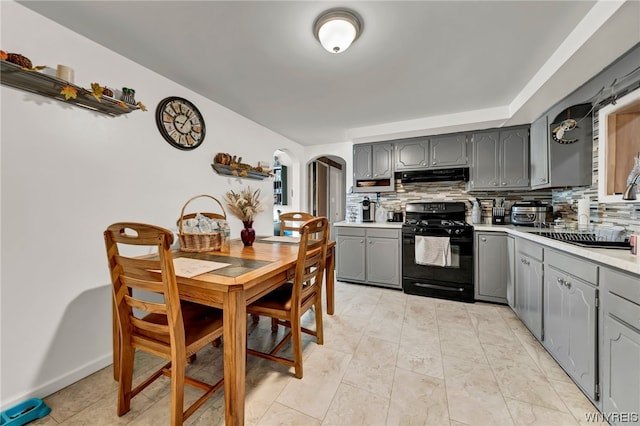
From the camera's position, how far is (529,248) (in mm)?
2119

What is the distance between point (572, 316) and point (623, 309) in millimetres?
432

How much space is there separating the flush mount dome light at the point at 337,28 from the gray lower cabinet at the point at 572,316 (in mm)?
1945

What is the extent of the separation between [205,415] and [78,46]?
2.48m

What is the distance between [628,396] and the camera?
3.67 ft

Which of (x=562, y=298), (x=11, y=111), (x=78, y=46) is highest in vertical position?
(x=78, y=46)

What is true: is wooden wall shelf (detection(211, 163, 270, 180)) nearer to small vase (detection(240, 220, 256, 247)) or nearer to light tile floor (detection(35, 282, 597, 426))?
small vase (detection(240, 220, 256, 247))

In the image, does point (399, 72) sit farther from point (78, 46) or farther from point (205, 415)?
point (205, 415)

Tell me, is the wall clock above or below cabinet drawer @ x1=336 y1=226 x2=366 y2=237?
above

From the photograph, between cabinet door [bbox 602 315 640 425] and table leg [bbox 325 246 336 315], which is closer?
cabinet door [bbox 602 315 640 425]

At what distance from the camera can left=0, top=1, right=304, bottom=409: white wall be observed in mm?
1386

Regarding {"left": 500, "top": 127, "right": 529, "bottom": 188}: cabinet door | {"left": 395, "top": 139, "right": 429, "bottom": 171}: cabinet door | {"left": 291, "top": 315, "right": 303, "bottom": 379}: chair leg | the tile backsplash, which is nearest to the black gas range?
the tile backsplash

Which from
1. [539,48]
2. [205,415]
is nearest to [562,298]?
[539,48]

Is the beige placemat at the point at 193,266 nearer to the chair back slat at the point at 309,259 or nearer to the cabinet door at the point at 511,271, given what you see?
the chair back slat at the point at 309,259

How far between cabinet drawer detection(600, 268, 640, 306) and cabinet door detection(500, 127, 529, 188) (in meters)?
2.05
